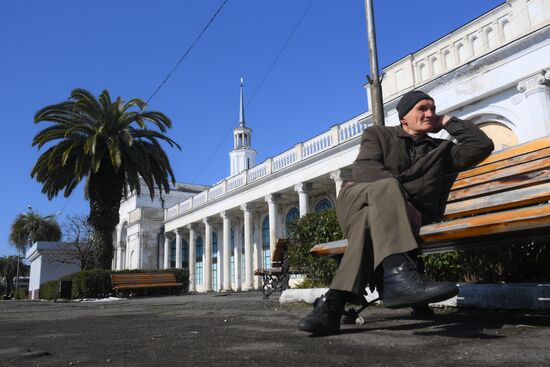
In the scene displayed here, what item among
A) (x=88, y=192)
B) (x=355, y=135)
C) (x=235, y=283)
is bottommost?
(x=235, y=283)

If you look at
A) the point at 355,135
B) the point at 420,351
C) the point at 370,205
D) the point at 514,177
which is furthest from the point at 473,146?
the point at 355,135

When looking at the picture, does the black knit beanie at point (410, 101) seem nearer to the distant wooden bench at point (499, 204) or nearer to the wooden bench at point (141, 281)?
the distant wooden bench at point (499, 204)

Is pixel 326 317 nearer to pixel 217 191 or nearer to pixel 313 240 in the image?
pixel 313 240

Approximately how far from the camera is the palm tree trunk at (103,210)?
1906 centimetres

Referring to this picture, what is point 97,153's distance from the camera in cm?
1842

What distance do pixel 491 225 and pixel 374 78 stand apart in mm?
6505

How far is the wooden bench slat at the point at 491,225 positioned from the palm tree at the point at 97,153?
17.1 metres

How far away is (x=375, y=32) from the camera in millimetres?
8984

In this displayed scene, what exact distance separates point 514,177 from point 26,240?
5765cm

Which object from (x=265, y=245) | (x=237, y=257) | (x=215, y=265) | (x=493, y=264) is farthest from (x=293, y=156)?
(x=493, y=264)

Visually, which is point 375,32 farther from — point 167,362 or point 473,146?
point 167,362

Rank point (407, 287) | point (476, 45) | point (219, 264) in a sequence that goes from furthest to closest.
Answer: point (219, 264) < point (476, 45) < point (407, 287)

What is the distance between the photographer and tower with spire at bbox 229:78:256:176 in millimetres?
55000

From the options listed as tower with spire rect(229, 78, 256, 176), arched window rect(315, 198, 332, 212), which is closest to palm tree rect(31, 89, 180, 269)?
arched window rect(315, 198, 332, 212)
